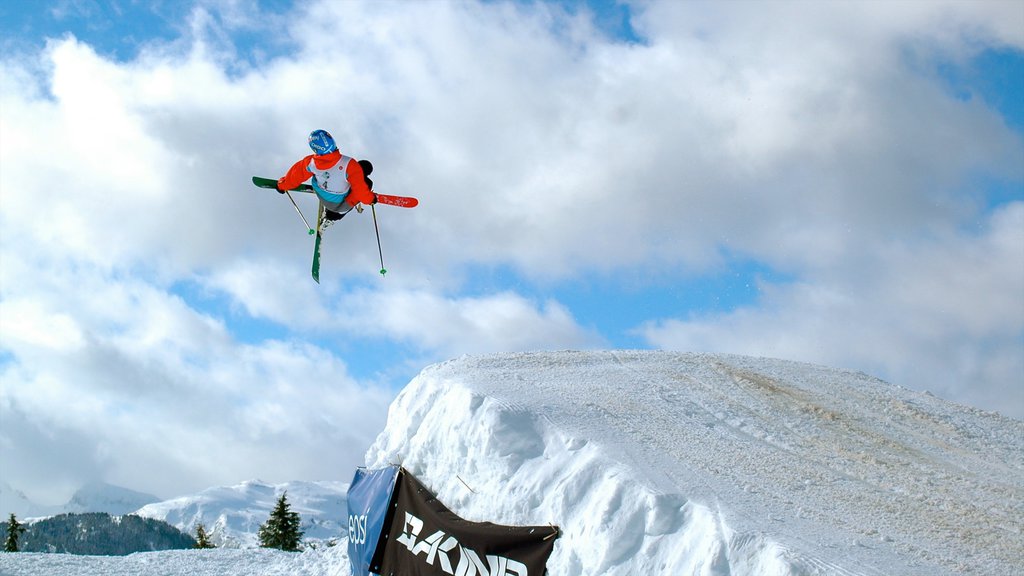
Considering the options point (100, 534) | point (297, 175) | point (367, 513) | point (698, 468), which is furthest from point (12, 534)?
point (100, 534)

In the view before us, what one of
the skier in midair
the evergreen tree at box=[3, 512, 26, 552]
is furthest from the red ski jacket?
the evergreen tree at box=[3, 512, 26, 552]

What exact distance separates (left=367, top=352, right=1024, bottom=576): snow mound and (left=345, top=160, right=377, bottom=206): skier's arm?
367 centimetres

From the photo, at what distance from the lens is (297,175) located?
13539mm

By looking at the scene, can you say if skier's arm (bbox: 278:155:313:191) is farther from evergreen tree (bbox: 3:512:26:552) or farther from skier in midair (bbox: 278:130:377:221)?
evergreen tree (bbox: 3:512:26:552)

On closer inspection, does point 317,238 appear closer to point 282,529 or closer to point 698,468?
point 698,468

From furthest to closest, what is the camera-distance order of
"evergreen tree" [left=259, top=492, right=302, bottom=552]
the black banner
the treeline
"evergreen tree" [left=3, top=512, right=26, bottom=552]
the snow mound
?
the treeline < "evergreen tree" [left=3, top=512, right=26, bottom=552] < "evergreen tree" [left=259, top=492, right=302, bottom=552] < the black banner < the snow mound

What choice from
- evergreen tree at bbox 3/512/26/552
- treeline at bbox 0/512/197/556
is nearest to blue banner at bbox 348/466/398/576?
evergreen tree at bbox 3/512/26/552

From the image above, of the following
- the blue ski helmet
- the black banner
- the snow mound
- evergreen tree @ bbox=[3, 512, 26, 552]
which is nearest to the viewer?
the snow mound

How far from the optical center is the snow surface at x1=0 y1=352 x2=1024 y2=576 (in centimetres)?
919

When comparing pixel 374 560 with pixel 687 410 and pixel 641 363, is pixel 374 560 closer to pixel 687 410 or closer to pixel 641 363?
pixel 687 410

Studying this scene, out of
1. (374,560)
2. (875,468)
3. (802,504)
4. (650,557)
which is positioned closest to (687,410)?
(875,468)

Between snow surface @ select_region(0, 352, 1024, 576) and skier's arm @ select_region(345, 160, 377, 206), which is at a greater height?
skier's arm @ select_region(345, 160, 377, 206)

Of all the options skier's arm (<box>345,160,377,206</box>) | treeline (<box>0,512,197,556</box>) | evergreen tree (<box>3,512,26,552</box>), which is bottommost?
evergreen tree (<box>3,512,26,552</box>)

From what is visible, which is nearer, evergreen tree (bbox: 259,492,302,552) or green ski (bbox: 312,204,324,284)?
green ski (bbox: 312,204,324,284)
